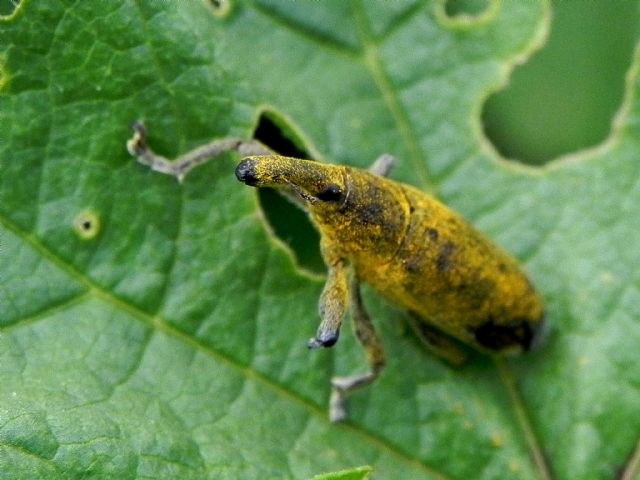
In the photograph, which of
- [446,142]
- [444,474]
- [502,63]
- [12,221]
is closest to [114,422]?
[12,221]

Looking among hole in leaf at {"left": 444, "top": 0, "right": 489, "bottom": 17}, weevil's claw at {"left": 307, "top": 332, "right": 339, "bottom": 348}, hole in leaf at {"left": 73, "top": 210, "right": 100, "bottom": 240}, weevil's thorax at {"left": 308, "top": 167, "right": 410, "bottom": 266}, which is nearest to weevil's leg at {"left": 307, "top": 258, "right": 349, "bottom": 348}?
weevil's claw at {"left": 307, "top": 332, "right": 339, "bottom": 348}

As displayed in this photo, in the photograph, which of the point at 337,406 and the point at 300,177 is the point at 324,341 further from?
the point at 300,177

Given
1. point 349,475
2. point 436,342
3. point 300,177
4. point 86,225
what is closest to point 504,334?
point 436,342

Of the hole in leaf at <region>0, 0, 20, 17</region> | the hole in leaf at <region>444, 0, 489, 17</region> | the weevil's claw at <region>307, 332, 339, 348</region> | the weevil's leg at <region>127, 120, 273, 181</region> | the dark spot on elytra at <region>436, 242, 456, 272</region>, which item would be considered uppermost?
the hole in leaf at <region>0, 0, 20, 17</region>

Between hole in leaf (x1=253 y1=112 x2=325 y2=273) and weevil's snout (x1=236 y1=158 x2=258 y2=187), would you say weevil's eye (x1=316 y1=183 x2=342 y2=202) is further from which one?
hole in leaf (x1=253 y1=112 x2=325 y2=273)

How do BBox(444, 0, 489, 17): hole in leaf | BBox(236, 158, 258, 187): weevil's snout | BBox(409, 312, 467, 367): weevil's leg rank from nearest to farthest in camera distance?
BBox(236, 158, 258, 187): weevil's snout → BBox(409, 312, 467, 367): weevil's leg → BBox(444, 0, 489, 17): hole in leaf

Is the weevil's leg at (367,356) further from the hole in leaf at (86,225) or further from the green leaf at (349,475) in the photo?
the hole in leaf at (86,225)

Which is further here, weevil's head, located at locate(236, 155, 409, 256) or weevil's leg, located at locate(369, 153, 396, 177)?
weevil's leg, located at locate(369, 153, 396, 177)
